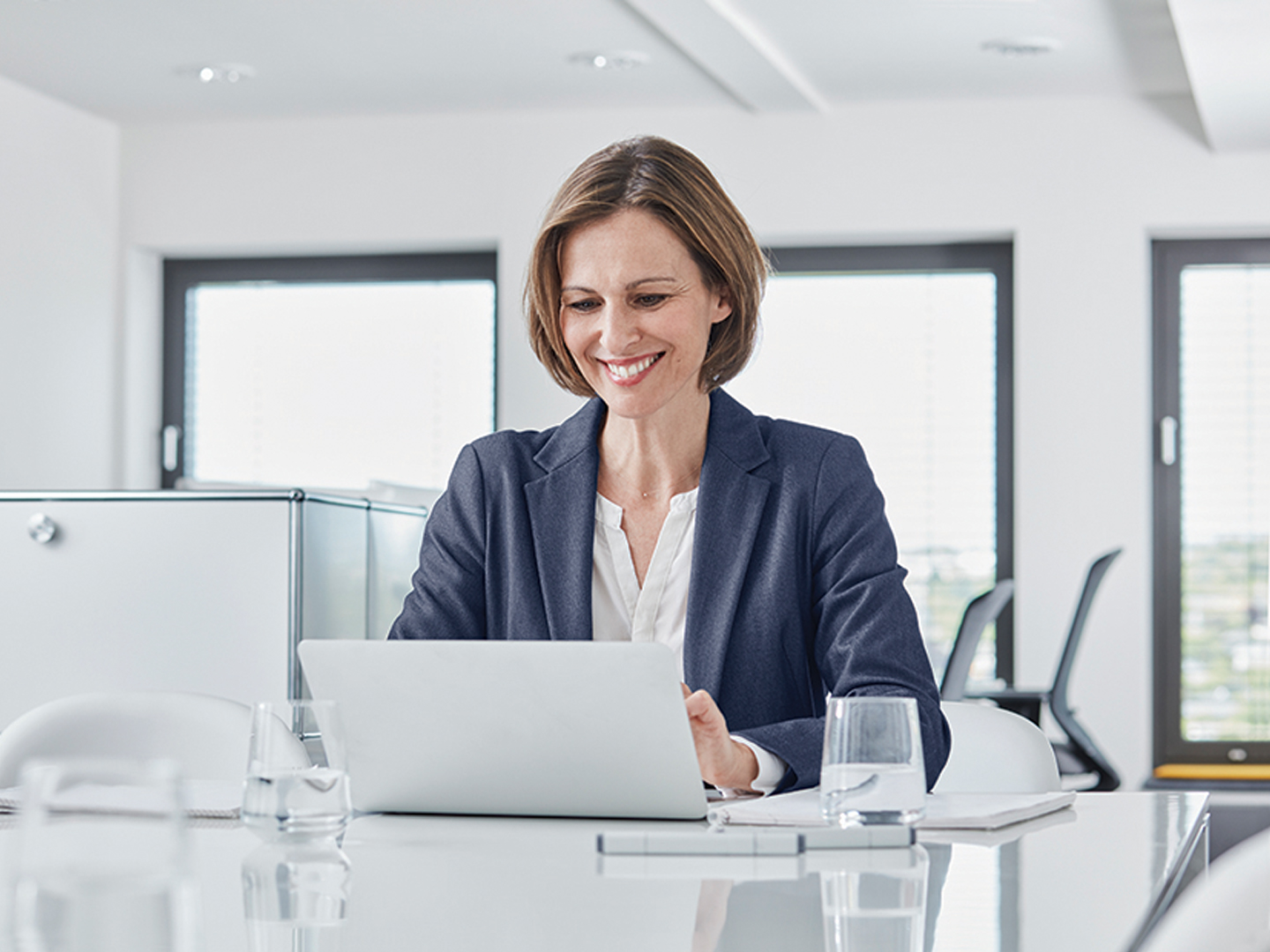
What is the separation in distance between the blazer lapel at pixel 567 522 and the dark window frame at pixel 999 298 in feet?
→ 12.4

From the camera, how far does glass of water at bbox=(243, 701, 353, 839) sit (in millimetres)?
1061

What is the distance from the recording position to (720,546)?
1.61 m

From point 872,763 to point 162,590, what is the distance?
191 centimetres

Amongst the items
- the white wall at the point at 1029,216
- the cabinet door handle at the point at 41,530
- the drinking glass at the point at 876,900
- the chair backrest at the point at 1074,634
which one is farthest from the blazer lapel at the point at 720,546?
the white wall at the point at 1029,216

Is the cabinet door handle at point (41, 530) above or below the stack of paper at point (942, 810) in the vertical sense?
above

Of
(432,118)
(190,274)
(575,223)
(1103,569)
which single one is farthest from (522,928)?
(190,274)

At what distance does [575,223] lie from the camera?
1.67 metres

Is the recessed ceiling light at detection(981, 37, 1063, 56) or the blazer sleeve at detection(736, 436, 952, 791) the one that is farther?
the recessed ceiling light at detection(981, 37, 1063, 56)

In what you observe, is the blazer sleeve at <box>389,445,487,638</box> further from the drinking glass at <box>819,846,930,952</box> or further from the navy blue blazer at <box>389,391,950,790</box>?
the drinking glass at <box>819,846,930,952</box>

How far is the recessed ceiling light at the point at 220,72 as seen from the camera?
4973mm

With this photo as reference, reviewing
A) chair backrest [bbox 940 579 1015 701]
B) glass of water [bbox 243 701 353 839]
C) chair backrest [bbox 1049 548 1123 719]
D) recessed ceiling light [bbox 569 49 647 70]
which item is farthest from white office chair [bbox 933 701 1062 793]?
recessed ceiling light [bbox 569 49 647 70]

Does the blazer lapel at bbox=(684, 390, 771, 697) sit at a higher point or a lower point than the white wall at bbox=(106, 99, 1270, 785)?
lower

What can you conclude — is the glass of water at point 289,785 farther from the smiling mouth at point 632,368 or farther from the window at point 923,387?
the window at point 923,387

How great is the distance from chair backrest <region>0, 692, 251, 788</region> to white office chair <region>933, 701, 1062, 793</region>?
71 cm
